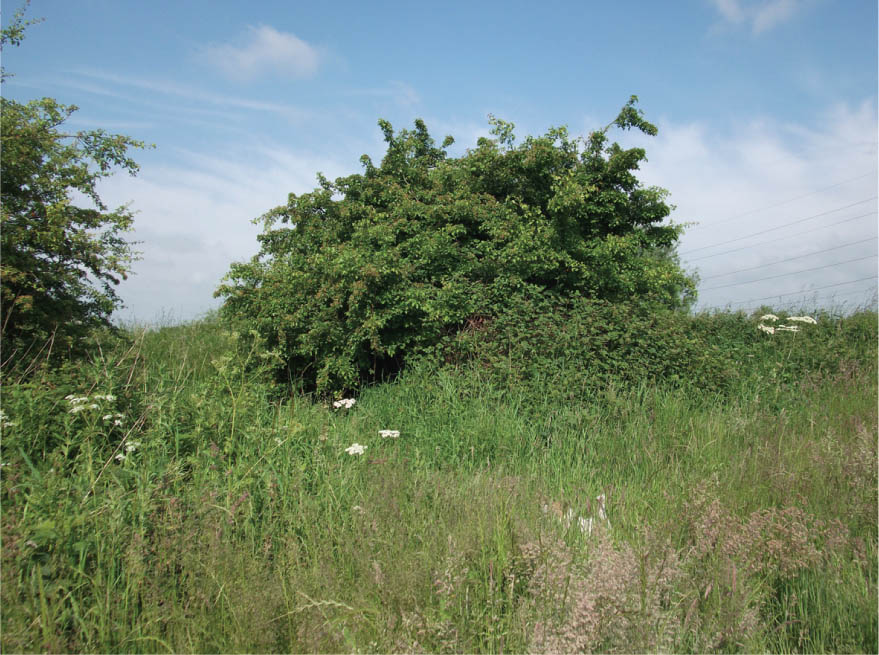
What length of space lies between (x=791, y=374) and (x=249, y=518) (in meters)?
8.00

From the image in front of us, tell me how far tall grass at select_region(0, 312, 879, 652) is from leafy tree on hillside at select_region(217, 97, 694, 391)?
2.50m

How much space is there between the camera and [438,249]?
26.2 ft

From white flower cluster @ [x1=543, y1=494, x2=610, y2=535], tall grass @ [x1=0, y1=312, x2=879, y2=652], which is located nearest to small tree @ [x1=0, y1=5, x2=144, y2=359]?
tall grass @ [x1=0, y1=312, x2=879, y2=652]

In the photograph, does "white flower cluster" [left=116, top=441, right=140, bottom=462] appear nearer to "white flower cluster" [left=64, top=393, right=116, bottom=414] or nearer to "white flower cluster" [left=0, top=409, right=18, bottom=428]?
"white flower cluster" [left=64, top=393, right=116, bottom=414]

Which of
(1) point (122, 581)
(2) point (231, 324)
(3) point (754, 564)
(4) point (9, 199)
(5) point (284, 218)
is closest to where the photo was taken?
(1) point (122, 581)

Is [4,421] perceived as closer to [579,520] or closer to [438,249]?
[579,520]

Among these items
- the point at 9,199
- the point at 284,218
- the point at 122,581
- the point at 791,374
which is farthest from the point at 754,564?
the point at 284,218

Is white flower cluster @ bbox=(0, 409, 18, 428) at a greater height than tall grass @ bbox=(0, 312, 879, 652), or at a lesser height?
greater

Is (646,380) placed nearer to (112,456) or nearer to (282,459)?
Result: (282,459)

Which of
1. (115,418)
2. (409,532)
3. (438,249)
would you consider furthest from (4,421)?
(438,249)

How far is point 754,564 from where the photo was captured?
2875 mm

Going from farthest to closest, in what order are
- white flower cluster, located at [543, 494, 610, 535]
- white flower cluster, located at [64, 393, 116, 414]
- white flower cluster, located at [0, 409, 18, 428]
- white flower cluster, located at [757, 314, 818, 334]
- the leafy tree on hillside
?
white flower cluster, located at [757, 314, 818, 334] < the leafy tree on hillside < white flower cluster, located at [64, 393, 116, 414] < white flower cluster, located at [0, 409, 18, 428] < white flower cluster, located at [543, 494, 610, 535]

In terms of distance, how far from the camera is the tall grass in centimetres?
238

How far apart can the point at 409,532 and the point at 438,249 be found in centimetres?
556
